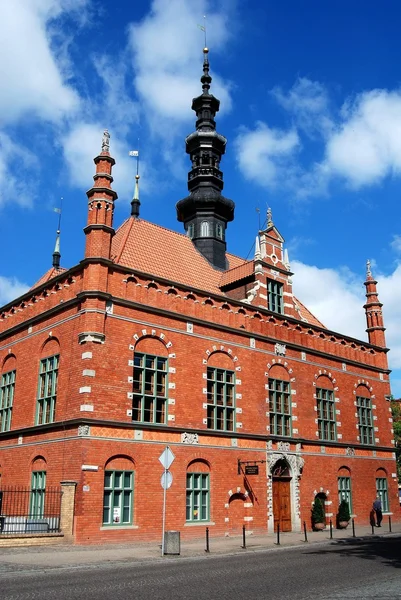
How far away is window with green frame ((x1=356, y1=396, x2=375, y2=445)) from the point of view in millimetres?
36781

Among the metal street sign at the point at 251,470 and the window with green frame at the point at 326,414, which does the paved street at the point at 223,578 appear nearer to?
the metal street sign at the point at 251,470

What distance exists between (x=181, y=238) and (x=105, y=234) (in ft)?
→ 38.0

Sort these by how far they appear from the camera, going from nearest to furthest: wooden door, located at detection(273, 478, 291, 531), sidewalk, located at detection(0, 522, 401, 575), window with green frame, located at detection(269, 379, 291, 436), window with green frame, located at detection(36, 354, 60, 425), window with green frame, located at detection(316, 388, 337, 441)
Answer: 1. sidewalk, located at detection(0, 522, 401, 575)
2. window with green frame, located at detection(36, 354, 60, 425)
3. wooden door, located at detection(273, 478, 291, 531)
4. window with green frame, located at detection(269, 379, 291, 436)
5. window with green frame, located at detection(316, 388, 337, 441)

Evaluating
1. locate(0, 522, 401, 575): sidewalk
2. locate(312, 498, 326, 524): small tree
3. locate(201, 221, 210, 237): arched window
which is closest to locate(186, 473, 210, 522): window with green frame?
locate(0, 522, 401, 575): sidewalk

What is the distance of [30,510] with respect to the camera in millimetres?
24359

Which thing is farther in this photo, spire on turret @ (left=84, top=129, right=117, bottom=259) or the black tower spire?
the black tower spire

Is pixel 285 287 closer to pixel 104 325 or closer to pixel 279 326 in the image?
pixel 279 326

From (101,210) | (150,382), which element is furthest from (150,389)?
(101,210)

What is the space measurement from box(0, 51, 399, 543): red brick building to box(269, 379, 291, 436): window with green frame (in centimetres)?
8

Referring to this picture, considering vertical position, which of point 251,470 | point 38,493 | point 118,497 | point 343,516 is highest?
point 251,470

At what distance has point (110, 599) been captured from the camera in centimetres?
1086

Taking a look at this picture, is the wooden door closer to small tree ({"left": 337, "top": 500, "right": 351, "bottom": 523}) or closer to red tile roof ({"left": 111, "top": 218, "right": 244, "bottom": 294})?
small tree ({"left": 337, "top": 500, "right": 351, "bottom": 523})

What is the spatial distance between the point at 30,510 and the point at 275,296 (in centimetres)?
1718

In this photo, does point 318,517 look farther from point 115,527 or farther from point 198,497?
point 115,527
